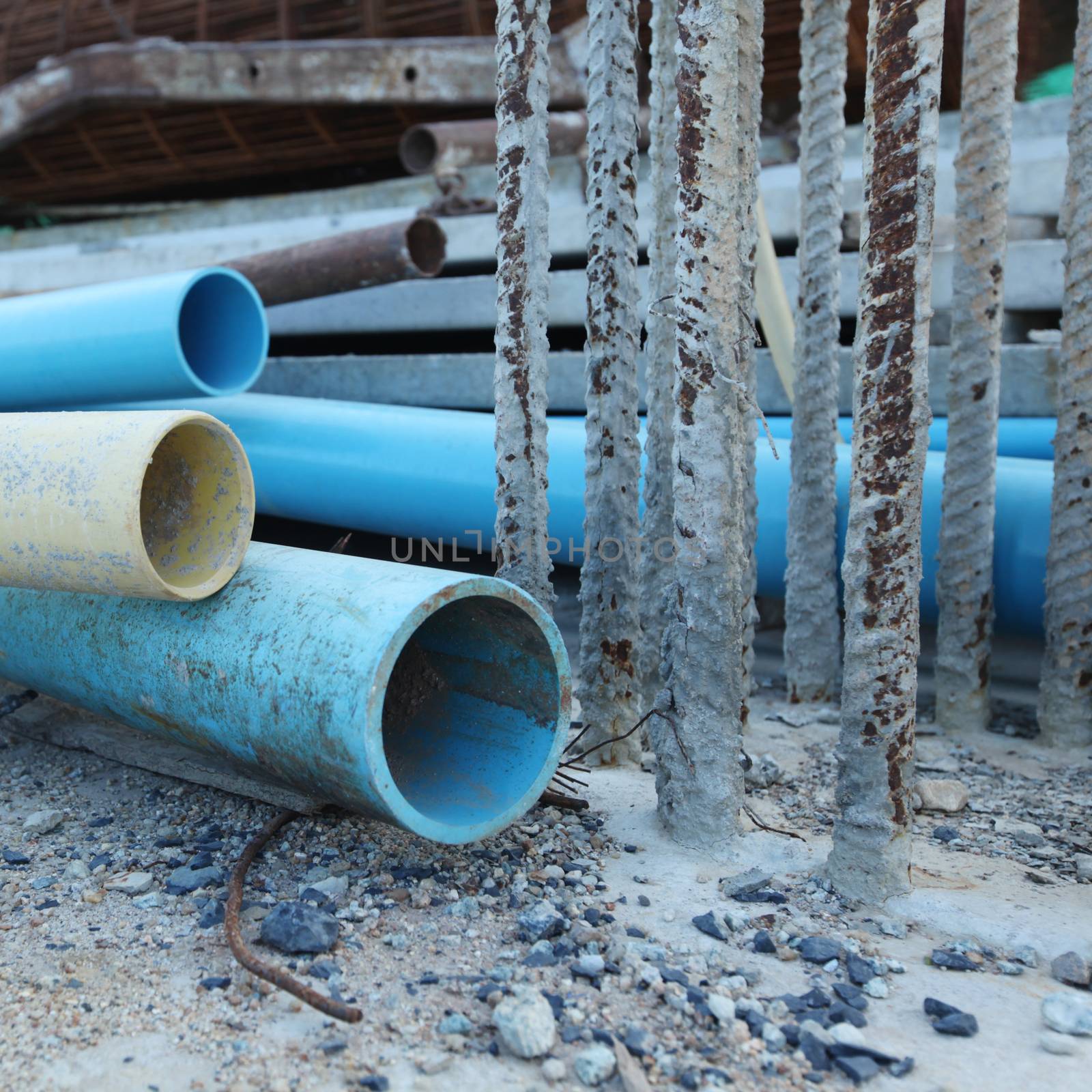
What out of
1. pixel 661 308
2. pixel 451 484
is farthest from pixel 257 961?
pixel 451 484

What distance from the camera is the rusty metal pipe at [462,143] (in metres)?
7.26

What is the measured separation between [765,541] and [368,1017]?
2.77m

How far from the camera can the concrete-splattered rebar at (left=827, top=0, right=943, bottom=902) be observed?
238 cm

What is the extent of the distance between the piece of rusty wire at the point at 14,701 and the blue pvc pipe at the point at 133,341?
4.26 ft

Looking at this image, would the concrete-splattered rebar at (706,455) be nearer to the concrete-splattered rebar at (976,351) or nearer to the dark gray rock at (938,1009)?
the dark gray rock at (938,1009)

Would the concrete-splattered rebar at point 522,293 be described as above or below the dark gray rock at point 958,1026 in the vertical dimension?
above

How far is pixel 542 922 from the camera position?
2469 millimetres

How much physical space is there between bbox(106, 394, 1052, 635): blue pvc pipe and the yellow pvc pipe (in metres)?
1.89

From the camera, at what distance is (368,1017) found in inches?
85.1

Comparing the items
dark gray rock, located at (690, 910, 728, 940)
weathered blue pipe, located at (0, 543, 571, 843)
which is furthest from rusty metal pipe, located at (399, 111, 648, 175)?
dark gray rock, located at (690, 910, 728, 940)

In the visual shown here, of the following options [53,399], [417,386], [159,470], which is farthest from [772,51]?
[159,470]

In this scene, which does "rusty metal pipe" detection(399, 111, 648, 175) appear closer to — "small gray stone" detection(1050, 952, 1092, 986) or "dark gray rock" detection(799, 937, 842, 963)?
"dark gray rock" detection(799, 937, 842, 963)

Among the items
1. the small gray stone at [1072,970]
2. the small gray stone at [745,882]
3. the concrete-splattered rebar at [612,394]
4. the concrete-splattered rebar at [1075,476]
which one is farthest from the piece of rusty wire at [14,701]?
the concrete-splattered rebar at [1075,476]

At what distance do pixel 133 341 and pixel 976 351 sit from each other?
3.19m
